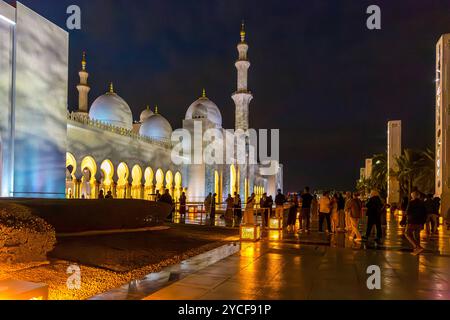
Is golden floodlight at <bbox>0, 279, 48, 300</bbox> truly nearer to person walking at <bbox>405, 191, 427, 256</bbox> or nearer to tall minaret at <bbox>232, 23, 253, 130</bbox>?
person walking at <bbox>405, 191, 427, 256</bbox>

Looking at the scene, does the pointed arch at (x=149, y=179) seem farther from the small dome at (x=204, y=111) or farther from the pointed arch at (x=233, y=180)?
the pointed arch at (x=233, y=180)

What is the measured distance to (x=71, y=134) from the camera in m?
22.3

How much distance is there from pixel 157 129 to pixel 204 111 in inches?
168

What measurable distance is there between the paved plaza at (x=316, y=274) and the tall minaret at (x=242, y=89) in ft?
103

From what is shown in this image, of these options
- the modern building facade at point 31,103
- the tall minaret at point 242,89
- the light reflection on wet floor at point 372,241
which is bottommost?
the light reflection on wet floor at point 372,241

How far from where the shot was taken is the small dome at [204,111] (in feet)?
117

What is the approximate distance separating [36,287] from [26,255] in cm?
309

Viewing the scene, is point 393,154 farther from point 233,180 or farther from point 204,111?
point 204,111

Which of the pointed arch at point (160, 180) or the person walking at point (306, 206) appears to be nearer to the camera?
the person walking at point (306, 206)

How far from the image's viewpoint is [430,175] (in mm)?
26688

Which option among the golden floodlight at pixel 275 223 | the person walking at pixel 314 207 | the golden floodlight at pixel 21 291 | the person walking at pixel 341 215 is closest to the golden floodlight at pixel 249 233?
the golden floodlight at pixel 275 223

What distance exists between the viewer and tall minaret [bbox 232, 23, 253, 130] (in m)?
39.6

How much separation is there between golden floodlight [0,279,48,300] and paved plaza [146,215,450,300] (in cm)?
140
